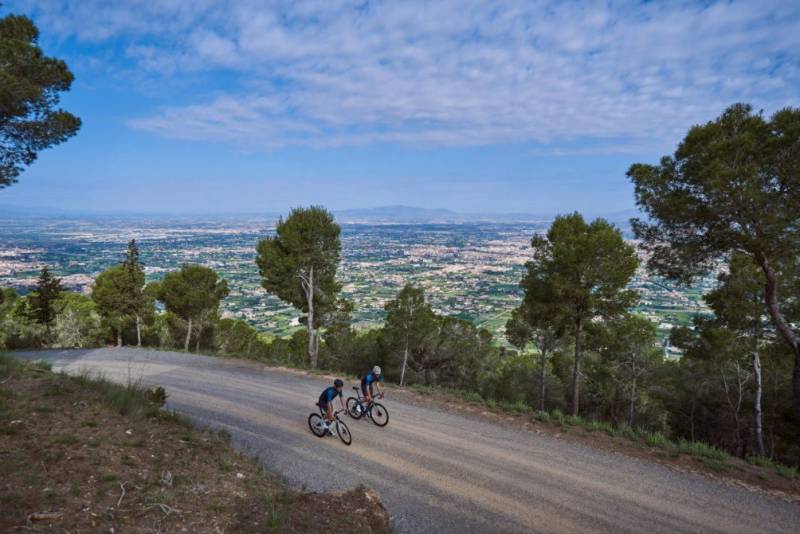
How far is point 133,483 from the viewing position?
645 centimetres

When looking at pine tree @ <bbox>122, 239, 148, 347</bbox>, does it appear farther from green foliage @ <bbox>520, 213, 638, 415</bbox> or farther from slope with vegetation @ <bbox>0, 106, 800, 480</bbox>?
green foliage @ <bbox>520, 213, 638, 415</bbox>

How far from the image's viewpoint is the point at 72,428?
26.8ft

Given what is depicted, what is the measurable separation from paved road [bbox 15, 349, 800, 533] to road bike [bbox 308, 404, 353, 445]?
0.26m

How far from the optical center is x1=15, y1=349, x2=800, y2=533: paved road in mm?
7262

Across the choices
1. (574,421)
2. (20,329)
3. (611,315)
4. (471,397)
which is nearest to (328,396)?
(471,397)

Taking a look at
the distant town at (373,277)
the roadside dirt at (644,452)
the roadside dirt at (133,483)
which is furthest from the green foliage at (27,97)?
the distant town at (373,277)

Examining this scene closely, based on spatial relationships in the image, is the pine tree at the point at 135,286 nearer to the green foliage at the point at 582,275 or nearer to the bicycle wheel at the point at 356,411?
the bicycle wheel at the point at 356,411

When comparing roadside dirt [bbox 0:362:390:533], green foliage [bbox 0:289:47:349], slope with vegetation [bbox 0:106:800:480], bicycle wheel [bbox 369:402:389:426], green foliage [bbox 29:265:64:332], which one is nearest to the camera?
roadside dirt [bbox 0:362:390:533]

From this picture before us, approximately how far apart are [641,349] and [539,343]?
6196 mm

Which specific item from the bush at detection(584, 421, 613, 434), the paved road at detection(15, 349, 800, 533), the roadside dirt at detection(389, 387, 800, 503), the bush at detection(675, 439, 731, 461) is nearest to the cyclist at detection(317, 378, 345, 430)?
the paved road at detection(15, 349, 800, 533)

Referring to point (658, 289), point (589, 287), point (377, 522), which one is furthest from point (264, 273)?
point (658, 289)

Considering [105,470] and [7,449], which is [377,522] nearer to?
[105,470]

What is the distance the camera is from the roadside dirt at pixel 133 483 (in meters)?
5.38

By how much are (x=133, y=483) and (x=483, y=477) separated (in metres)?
6.85
